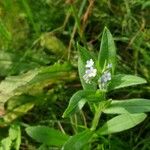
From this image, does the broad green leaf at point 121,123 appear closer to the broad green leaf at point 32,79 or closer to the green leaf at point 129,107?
the green leaf at point 129,107

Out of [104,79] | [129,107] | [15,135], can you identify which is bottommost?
[15,135]

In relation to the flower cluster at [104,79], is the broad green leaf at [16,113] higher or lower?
lower

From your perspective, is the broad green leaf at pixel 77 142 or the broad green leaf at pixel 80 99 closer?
the broad green leaf at pixel 80 99

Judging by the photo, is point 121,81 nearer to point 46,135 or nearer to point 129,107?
point 129,107

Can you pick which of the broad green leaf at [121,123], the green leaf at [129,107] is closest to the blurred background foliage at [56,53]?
the broad green leaf at [121,123]

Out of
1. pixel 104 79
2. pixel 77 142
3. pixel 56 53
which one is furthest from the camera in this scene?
pixel 56 53

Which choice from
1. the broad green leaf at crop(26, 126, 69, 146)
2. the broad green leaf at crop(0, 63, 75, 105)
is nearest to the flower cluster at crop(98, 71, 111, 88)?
the broad green leaf at crop(26, 126, 69, 146)

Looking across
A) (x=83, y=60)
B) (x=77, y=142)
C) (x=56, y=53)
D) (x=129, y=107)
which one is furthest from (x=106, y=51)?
(x=56, y=53)

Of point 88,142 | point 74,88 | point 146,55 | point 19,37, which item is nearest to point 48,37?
point 19,37

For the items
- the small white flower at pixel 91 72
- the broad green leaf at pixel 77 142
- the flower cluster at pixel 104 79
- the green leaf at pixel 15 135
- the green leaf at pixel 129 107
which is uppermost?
the small white flower at pixel 91 72
